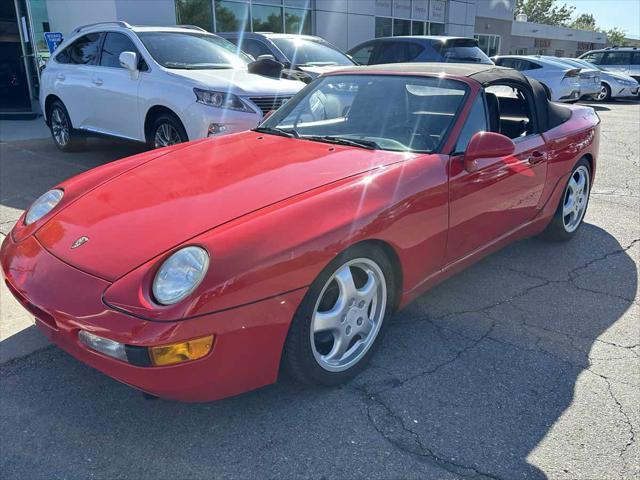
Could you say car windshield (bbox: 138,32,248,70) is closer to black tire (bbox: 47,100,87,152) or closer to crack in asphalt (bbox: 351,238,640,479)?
black tire (bbox: 47,100,87,152)

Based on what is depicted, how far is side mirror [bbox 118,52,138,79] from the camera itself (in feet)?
20.8

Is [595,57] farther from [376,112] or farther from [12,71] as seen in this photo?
[376,112]

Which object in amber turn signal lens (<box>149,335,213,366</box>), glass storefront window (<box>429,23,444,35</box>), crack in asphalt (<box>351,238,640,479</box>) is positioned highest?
glass storefront window (<box>429,23,444,35</box>)

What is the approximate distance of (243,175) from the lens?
110 inches

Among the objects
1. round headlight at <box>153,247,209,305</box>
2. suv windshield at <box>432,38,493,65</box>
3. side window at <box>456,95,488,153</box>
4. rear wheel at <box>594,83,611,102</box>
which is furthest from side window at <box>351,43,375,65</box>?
round headlight at <box>153,247,209,305</box>

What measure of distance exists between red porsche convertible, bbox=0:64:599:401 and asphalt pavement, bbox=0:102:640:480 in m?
0.24

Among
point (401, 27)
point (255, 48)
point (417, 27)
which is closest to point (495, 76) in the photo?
point (255, 48)

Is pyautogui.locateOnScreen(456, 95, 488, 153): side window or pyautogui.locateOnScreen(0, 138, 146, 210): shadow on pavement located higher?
pyautogui.locateOnScreen(456, 95, 488, 153): side window

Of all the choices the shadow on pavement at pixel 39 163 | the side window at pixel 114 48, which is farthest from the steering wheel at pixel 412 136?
the side window at pixel 114 48

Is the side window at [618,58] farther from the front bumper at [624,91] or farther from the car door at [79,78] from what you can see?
the car door at [79,78]

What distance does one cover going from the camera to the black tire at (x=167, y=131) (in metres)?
6.08

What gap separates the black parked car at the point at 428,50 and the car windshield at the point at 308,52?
1.89m

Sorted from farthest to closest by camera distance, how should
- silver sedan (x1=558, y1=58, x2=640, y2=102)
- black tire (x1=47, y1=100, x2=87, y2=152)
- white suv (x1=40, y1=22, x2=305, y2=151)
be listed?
1. silver sedan (x1=558, y1=58, x2=640, y2=102)
2. black tire (x1=47, y1=100, x2=87, y2=152)
3. white suv (x1=40, y1=22, x2=305, y2=151)

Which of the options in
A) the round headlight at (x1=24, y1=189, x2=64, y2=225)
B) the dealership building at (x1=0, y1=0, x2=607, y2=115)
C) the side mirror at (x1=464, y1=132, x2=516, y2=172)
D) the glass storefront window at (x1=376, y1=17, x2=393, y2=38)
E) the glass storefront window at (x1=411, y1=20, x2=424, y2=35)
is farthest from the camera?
the glass storefront window at (x1=411, y1=20, x2=424, y2=35)
